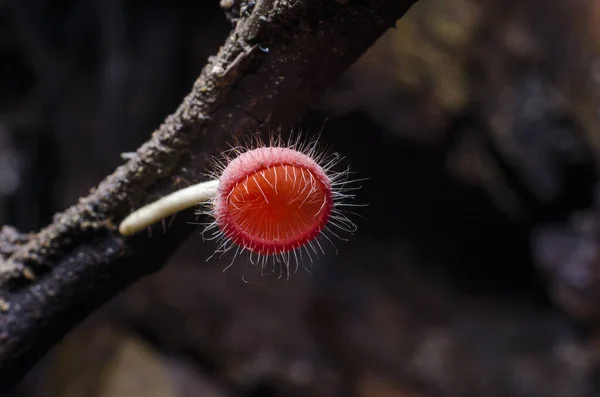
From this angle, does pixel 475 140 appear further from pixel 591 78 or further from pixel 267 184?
pixel 267 184

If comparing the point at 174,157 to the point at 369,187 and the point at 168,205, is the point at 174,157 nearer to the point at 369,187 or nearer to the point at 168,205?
the point at 168,205

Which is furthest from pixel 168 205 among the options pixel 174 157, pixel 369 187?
pixel 369 187

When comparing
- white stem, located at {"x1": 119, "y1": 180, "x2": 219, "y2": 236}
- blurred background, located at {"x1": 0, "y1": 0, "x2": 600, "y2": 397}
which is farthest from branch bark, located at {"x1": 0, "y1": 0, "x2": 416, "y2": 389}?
blurred background, located at {"x1": 0, "y1": 0, "x2": 600, "y2": 397}

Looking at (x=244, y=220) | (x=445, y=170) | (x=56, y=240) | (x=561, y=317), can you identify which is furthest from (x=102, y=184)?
(x=561, y=317)

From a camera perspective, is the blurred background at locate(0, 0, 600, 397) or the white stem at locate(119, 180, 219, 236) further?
the blurred background at locate(0, 0, 600, 397)

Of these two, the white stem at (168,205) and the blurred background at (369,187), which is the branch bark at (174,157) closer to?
the white stem at (168,205)

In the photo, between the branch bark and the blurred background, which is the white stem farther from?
the blurred background

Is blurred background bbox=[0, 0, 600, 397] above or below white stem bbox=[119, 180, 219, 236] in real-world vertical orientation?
above
